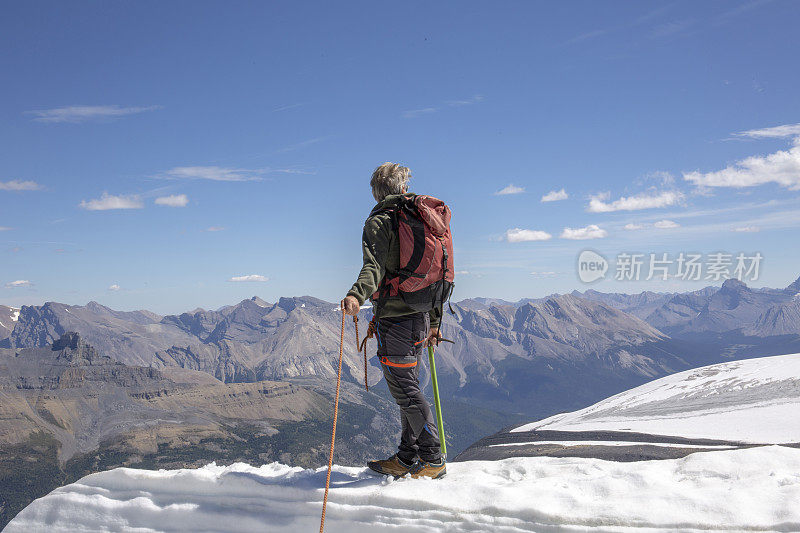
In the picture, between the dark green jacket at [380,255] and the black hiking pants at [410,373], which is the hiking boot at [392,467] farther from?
the dark green jacket at [380,255]

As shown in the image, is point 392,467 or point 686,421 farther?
point 686,421

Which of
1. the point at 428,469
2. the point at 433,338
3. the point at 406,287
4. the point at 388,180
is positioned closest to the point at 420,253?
the point at 406,287

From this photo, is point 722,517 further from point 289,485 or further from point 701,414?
point 701,414

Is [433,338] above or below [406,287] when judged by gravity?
below

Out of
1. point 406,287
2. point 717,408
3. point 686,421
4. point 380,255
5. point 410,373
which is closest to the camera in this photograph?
point 380,255

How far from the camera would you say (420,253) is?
7.02 meters

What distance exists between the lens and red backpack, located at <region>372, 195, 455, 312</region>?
6992 millimetres

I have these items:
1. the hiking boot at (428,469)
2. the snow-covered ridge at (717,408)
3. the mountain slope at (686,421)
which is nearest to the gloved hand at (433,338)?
the hiking boot at (428,469)

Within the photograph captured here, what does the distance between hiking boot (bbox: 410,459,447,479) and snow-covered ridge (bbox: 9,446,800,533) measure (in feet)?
0.56

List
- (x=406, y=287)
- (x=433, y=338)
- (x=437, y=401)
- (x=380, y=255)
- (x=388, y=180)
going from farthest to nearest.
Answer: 1. (x=437, y=401)
2. (x=433, y=338)
3. (x=388, y=180)
4. (x=406, y=287)
5. (x=380, y=255)

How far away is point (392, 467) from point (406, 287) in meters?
2.73

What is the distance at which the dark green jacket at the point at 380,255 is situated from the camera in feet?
21.8

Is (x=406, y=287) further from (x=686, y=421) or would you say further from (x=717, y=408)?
(x=717, y=408)

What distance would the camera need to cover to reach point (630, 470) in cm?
717
